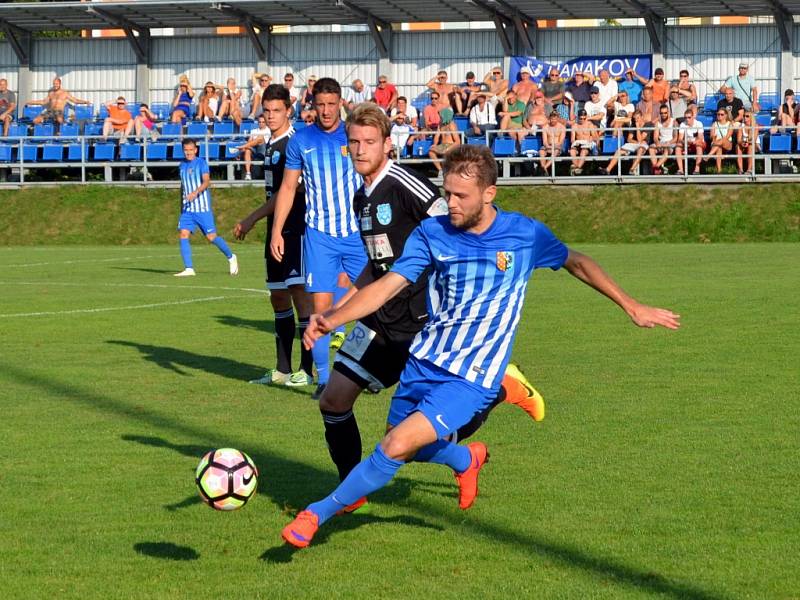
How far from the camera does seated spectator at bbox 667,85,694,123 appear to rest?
90.0 feet

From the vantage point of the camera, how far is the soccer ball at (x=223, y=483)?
550 cm

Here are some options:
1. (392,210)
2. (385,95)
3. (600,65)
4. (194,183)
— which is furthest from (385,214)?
(600,65)

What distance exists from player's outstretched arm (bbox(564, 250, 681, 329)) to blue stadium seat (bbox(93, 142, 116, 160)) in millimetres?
26788

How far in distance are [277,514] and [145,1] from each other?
29.7 meters

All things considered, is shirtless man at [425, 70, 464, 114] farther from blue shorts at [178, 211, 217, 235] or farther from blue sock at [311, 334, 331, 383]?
blue sock at [311, 334, 331, 383]

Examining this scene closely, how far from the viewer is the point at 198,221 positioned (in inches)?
843

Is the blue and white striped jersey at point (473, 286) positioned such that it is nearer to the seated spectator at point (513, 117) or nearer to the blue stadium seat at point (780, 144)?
the seated spectator at point (513, 117)

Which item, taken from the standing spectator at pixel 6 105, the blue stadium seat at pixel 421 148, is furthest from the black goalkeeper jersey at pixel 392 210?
the standing spectator at pixel 6 105

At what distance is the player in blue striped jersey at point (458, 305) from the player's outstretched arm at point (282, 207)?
12.2ft

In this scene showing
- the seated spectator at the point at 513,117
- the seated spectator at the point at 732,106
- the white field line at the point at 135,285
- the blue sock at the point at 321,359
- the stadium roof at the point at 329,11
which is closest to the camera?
the blue sock at the point at 321,359

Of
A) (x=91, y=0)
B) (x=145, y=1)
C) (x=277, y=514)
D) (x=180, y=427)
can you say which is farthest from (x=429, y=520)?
(x=91, y=0)

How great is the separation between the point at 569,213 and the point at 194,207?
9228 millimetres

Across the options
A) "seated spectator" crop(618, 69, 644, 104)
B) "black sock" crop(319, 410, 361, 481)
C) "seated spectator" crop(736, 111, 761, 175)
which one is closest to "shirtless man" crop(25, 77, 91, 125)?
"seated spectator" crop(618, 69, 644, 104)

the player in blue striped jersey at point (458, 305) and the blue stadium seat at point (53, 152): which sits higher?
the blue stadium seat at point (53, 152)
